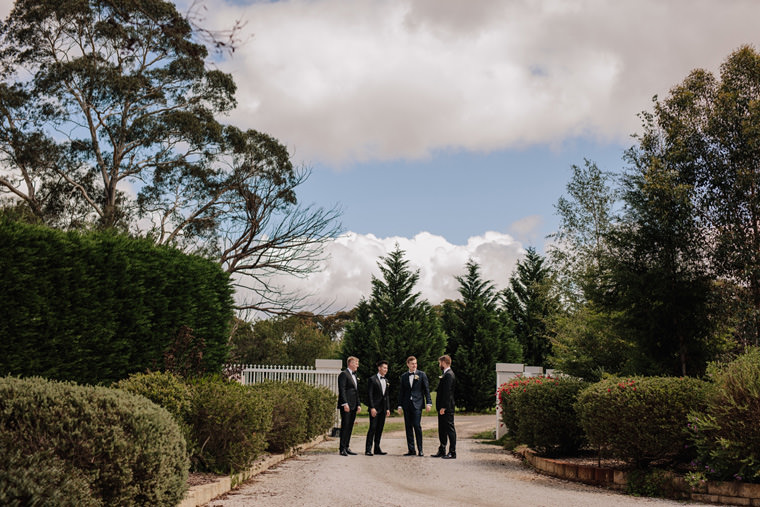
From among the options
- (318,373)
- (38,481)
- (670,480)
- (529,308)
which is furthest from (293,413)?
(529,308)

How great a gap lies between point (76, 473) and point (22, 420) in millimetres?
649

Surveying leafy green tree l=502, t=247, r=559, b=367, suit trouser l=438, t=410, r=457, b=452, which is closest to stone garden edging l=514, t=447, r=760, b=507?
suit trouser l=438, t=410, r=457, b=452

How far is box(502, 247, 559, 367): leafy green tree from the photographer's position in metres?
42.8

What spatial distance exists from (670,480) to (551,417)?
2.83 meters

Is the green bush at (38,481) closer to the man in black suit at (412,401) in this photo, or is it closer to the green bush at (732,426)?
the green bush at (732,426)

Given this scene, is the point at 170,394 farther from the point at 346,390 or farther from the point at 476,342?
the point at 476,342

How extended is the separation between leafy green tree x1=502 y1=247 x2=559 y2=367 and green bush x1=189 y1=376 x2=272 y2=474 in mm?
33995

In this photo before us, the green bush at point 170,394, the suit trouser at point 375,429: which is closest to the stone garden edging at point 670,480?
the suit trouser at point 375,429

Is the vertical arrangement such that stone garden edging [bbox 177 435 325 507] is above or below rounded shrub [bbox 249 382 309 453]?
below

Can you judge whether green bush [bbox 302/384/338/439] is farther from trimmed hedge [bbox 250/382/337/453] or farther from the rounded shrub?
the rounded shrub

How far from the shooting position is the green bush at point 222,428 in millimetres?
8648

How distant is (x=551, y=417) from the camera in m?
11.2

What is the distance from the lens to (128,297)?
11461mm

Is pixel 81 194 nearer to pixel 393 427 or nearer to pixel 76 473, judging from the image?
pixel 393 427
